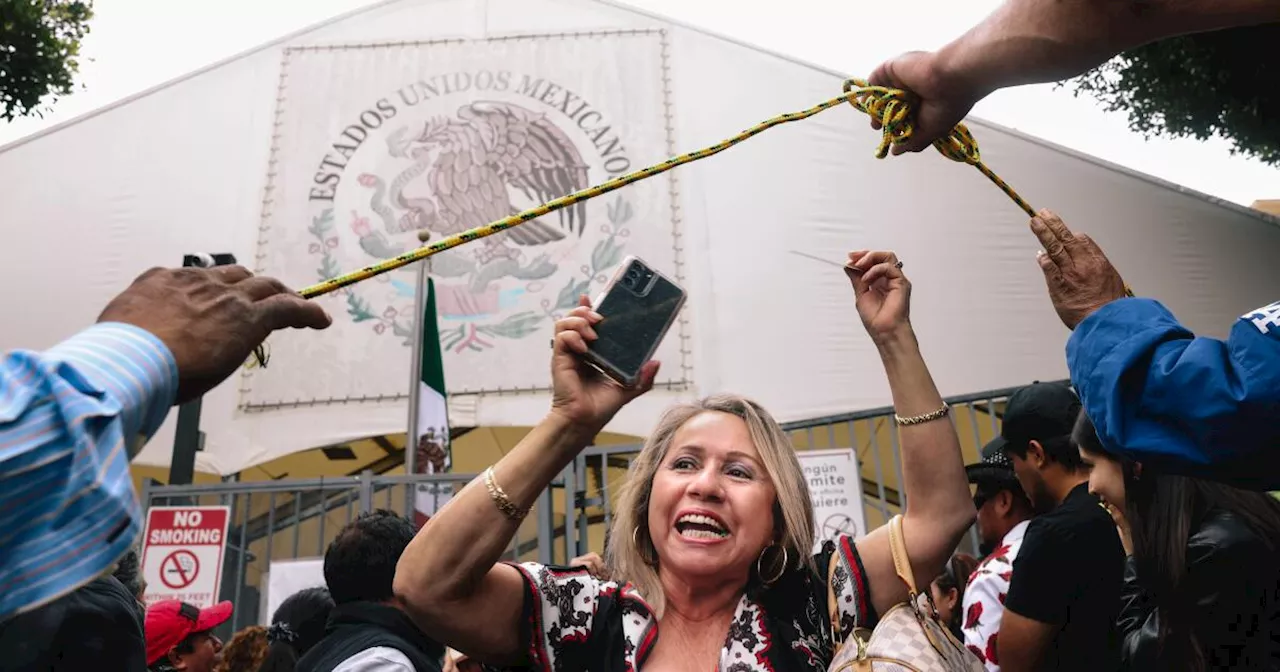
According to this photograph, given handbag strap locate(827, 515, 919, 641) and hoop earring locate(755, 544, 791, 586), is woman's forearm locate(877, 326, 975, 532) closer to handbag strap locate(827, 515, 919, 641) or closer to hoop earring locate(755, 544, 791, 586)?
handbag strap locate(827, 515, 919, 641)

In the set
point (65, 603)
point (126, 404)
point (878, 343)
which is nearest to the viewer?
point (126, 404)


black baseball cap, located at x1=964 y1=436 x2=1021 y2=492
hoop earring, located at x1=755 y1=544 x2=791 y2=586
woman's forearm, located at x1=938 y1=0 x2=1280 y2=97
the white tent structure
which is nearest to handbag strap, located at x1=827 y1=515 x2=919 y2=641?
hoop earring, located at x1=755 y1=544 x2=791 y2=586

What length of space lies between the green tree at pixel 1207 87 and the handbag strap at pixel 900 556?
7916mm

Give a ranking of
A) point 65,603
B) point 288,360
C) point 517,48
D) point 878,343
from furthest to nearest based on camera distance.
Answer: point 517,48 → point 288,360 → point 878,343 → point 65,603

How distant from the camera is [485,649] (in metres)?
2.01

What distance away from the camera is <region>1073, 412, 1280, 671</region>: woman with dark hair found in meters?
2.16

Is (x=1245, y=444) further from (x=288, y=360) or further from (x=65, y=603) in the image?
(x=288, y=360)

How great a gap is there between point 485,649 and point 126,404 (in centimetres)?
110

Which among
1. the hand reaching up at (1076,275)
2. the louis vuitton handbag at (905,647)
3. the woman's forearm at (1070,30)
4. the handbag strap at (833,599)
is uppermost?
the woman's forearm at (1070,30)

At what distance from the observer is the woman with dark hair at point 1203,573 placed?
2.16m

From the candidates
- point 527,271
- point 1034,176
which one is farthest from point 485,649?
point 1034,176

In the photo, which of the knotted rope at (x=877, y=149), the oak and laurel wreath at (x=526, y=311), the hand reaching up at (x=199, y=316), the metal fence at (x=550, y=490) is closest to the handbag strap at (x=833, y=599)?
the knotted rope at (x=877, y=149)

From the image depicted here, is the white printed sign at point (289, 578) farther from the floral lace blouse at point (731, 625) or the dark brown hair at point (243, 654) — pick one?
the floral lace blouse at point (731, 625)

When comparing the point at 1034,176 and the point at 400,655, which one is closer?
the point at 400,655
